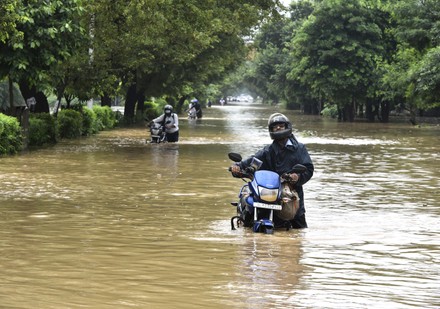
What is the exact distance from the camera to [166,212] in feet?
46.0

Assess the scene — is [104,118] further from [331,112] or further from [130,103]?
[331,112]

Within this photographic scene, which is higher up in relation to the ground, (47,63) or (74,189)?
(47,63)

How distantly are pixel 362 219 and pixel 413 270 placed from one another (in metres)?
4.13

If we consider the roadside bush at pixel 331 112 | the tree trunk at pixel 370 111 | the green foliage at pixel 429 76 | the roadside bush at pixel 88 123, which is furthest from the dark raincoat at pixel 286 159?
the roadside bush at pixel 331 112

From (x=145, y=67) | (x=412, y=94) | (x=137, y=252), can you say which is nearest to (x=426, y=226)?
(x=137, y=252)

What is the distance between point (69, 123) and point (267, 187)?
86.9ft

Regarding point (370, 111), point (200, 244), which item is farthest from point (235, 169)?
point (370, 111)

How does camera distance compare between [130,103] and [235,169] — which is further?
[130,103]

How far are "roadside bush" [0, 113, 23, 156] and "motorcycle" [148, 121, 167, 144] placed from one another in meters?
7.97

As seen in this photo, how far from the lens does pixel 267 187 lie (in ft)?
37.6

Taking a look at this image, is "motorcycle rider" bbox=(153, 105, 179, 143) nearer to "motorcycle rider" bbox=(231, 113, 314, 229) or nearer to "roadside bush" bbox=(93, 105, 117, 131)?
"roadside bush" bbox=(93, 105, 117, 131)

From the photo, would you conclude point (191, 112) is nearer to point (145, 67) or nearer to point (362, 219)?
point (145, 67)

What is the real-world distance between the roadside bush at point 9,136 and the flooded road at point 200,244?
3.83 meters

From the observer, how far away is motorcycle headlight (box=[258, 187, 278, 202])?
451 inches
